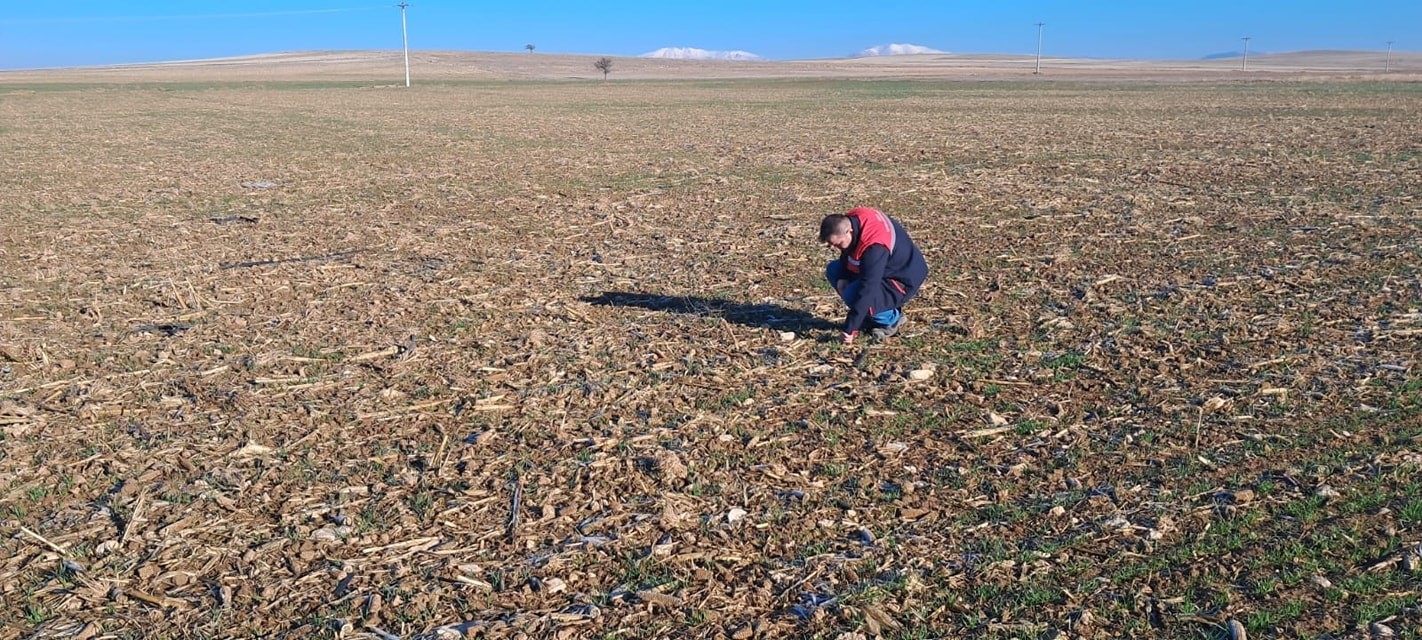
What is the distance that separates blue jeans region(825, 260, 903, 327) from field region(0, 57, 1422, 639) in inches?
12.0

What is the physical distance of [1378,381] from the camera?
6.22 m

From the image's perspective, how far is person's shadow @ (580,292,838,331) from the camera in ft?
26.3

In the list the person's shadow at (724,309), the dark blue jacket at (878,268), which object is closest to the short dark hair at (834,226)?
the dark blue jacket at (878,268)

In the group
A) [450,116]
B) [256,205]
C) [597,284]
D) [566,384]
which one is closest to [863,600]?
[566,384]

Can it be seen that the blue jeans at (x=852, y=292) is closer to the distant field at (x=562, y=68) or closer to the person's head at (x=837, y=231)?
the person's head at (x=837, y=231)

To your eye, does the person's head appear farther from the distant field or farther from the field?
the distant field

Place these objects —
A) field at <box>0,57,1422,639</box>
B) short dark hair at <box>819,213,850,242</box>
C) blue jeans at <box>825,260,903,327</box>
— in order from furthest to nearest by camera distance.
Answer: blue jeans at <box>825,260,903,327</box>, short dark hair at <box>819,213,850,242</box>, field at <box>0,57,1422,639</box>

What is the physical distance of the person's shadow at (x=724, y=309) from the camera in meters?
8.02

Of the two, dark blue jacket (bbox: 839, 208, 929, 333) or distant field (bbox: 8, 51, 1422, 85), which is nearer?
dark blue jacket (bbox: 839, 208, 929, 333)

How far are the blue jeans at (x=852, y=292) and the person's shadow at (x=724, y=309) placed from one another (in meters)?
0.47

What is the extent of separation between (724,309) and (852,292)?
148 cm

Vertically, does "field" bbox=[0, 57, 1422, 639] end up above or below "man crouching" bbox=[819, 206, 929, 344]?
below

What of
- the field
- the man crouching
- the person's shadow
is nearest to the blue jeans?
the man crouching

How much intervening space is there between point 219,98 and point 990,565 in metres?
55.5
